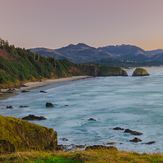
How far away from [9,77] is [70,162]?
113392 mm

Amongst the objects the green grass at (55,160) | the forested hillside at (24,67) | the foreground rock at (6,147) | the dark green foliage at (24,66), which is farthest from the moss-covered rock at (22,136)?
the dark green foliage at (24,66)

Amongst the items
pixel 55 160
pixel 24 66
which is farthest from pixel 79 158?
pixel 24 66

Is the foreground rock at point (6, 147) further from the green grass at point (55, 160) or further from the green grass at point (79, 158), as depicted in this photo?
the green grass at point (55, 160)

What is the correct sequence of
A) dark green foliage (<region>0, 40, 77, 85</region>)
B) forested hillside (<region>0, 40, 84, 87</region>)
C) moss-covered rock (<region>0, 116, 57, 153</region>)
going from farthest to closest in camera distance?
dark green foliage (<region>0, 40, 77, 85</region>) < forested hillside (<region>0, 40, 84, 87</region>) < moss-covered rock (<region>0, 116, 57, 153</region>)

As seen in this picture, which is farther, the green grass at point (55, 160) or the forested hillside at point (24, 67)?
the forested hillside at point (24, 67)

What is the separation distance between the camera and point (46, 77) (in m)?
163

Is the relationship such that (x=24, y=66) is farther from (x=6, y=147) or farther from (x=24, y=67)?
(x=6, y=147)

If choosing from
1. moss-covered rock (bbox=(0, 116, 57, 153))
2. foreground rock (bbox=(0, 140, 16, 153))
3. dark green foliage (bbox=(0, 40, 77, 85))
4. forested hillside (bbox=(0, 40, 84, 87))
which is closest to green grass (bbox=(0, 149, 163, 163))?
foreground rock (bbox=(0, 140, 16, 153))

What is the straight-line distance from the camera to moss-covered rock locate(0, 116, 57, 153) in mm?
22078

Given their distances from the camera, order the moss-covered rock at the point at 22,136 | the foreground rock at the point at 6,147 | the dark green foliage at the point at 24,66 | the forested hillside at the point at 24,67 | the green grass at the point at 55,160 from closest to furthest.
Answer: the green grass at the point at 55,160 < the foreground rock at the point at 6,147 < the moss-covered rock at the point at 22,136 < the forested hillside at the point at 24,67 < the dark green foliage at the point at 24,66

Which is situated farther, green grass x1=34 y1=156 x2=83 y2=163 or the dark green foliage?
the dark green foliage

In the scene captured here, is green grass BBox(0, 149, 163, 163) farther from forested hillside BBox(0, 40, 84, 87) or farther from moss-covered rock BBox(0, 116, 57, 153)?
forested hillside BBox(0, 40, 84, 87)

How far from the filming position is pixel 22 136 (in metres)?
23.6

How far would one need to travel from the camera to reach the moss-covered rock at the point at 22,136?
22078 millimetres
